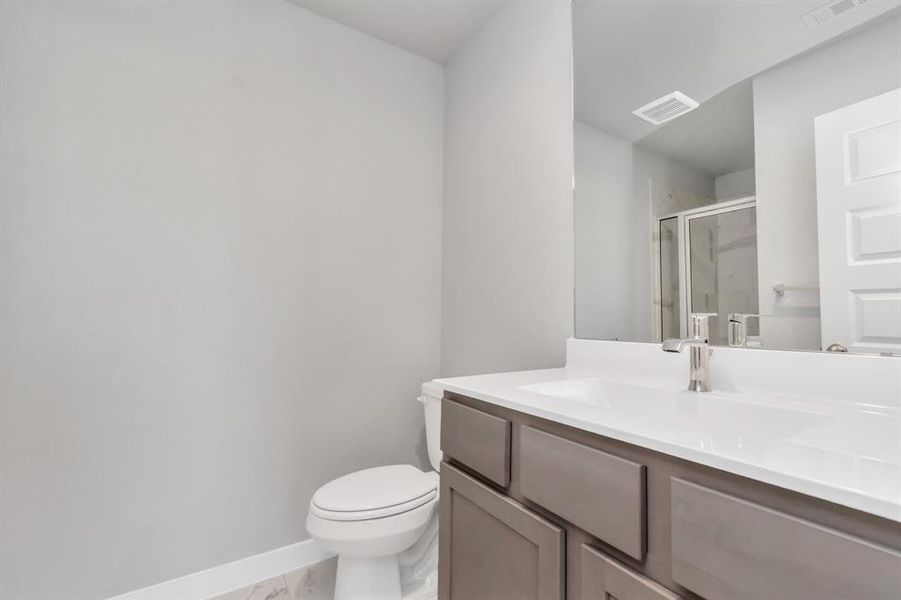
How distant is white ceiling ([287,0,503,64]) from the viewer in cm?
172

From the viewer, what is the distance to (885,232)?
745 mm

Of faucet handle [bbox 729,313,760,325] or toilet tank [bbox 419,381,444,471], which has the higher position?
faucet handle [bbox 729,313,760,325]

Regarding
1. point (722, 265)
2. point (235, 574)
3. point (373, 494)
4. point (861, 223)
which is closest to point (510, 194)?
point (722, 265)

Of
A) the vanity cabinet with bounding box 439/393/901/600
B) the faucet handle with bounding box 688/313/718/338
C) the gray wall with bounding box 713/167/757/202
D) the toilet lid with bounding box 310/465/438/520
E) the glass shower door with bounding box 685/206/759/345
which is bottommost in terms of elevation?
the toilet lid with bounding box 310/465/438/520

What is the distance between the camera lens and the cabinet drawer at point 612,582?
0.53m

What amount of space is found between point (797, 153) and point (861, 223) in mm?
198

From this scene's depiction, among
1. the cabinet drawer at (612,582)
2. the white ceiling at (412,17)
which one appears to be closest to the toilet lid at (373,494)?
the cabinet drawer at (612,582)

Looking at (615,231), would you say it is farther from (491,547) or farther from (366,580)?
(366,580)

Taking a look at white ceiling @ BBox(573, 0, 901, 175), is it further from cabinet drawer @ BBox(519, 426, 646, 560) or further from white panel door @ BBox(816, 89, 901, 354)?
cabinet drawer @ BBox(519, 426, 646, 560)

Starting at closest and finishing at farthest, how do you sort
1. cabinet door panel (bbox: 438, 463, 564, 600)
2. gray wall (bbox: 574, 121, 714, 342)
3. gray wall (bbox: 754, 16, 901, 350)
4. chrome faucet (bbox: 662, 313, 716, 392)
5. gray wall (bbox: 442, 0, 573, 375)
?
1. cabinet door panel (bbox: 438, 463, 564, 600)
2. gray wall (bbox: 754, 16, 901, 350)
3. chrome faucet (bbox: 662, 313, 716, 392)
4. gray wall (bbox: 574, 121, 714, 342)
5. gray wall (bbox: 442, 0, 573, 375)

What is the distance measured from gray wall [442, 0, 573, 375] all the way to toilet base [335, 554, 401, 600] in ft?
2.72

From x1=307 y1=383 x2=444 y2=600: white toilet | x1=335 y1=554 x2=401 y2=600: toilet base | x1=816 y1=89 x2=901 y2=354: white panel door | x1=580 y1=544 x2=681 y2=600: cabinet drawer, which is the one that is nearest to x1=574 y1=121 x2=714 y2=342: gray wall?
x1=816 y1=89 x2=901 y2=354: white panel door

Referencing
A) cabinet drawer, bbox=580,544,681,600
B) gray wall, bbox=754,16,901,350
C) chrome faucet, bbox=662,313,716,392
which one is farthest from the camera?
chrome faucet, bbox=662,313,716,392

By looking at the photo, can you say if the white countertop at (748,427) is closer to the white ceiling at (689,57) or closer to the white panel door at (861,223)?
the white panel door at (861,223)
